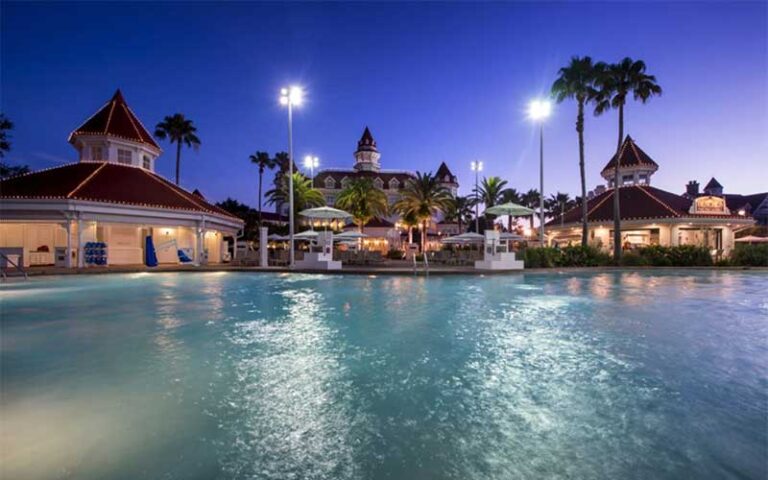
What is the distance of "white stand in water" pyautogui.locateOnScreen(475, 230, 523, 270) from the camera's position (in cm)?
2228

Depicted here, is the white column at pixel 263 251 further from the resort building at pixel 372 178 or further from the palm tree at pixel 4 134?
the palm tree at pixel 4 134

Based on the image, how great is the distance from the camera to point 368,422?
3809 mm

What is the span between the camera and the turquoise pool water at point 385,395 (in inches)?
122

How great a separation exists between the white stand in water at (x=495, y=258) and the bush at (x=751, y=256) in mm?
16385

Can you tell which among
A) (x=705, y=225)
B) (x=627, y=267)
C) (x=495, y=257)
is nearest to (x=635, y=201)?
(x=705, y=225)

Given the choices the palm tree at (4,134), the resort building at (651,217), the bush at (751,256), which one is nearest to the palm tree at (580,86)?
the resort building at (651,217)

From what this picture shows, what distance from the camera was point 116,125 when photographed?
30.2 metres

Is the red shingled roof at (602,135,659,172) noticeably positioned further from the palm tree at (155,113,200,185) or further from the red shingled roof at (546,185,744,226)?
the palm tree at (155,113,200,185)

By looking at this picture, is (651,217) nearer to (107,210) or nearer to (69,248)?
(107,210)

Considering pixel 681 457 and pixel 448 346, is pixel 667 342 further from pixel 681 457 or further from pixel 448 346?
pixel 681 457

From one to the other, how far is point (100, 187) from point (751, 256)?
148ft

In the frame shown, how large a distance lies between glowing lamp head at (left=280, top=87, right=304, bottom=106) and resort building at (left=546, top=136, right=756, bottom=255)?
26.4 meters

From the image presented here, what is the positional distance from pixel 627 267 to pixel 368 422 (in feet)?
88.0

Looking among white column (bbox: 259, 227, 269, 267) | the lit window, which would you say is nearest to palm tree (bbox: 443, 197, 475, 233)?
white column (bbox: 259, 227, 269, 267)
